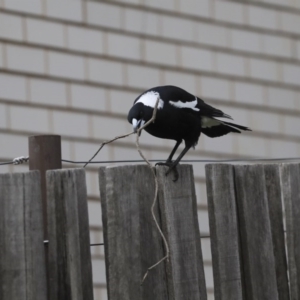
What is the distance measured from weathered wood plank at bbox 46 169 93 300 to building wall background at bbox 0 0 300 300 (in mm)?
3871

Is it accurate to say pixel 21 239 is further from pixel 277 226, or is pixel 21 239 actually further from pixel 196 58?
pixel 196 58

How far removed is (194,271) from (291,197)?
2.08 ft

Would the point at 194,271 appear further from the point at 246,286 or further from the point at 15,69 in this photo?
the point at 15,69

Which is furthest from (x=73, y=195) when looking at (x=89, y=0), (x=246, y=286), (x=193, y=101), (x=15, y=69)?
(x=89, y=0)


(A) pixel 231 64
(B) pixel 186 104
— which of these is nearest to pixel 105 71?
(A) pixel 231 64

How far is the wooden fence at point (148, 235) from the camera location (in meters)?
3.24

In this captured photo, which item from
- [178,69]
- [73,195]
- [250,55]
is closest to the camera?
[73,195]

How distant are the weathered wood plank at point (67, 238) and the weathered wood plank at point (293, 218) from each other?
92 centimetres

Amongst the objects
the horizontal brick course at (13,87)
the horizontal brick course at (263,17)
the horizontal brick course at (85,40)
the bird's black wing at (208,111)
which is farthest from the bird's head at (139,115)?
the horizontal brick course at (263,17)

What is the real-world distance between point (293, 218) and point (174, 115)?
85 cm

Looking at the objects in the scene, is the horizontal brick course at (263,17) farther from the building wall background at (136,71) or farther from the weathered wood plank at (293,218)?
the weathered wood plank at (293,218)

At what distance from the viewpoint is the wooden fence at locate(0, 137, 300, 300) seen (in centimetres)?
324

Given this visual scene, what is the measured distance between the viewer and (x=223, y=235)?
3641mm

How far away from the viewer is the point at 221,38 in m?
8.78
